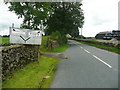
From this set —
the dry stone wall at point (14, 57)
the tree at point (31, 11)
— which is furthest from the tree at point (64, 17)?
the dry stone wall at point (14, 57)

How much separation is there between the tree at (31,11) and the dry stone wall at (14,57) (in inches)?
696

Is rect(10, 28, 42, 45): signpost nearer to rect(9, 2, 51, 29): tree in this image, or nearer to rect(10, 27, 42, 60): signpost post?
rect(10, 27, 42, 60): signpost post

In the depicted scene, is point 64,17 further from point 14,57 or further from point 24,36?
point 14,57

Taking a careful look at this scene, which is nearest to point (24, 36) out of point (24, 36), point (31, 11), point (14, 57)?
point (24, 36)

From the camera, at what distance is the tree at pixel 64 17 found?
40.8 metres

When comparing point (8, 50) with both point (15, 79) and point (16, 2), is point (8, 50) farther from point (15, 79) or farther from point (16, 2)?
point (16, 2)

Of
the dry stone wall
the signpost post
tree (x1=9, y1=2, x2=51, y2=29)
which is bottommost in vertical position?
the dry stone wall

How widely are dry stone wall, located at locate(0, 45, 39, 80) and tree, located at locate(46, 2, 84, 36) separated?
30.1 m

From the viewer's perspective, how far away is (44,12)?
2928cm

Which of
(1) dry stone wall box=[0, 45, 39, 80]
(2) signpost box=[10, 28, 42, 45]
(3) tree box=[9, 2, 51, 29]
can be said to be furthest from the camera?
(3) tree box=[9, 2, 51, 29]

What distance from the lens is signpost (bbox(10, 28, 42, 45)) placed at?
33.9ft

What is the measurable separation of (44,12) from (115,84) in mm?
24935

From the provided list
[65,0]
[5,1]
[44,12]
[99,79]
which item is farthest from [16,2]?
[99,79]

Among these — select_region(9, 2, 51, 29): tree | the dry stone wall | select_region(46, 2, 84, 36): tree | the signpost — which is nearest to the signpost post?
the signpost
